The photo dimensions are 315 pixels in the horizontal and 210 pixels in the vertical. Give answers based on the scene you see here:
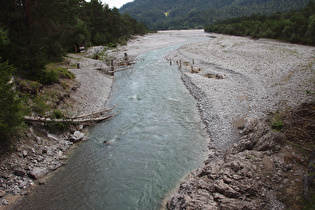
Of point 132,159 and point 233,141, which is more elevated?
point 233,141

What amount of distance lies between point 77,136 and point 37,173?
450cm

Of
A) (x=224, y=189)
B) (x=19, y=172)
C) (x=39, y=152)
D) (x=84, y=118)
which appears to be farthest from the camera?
(x=84, y=118)

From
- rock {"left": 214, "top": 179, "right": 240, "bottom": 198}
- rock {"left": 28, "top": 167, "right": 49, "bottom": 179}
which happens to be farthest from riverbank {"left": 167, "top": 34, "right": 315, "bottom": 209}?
rock {"left": 28, "top": 167, "right": 49, "bottom": 179}

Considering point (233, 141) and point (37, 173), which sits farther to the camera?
point (233, 141)

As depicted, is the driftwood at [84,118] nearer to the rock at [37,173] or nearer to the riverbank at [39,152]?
the riverbank at [39,152]

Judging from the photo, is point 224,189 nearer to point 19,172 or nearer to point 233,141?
point 233,141

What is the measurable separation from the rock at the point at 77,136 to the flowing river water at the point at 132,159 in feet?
1.92

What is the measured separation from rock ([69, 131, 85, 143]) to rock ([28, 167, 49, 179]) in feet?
11.5

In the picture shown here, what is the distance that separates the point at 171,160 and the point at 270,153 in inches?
243

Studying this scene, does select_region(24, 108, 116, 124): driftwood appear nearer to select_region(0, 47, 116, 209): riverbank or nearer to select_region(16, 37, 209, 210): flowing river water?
select_region(0, 47, 116, 209): riverbank

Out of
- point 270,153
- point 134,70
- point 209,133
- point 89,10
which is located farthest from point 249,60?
point 89,10

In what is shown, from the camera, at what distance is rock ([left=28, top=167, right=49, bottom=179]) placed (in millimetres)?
11898

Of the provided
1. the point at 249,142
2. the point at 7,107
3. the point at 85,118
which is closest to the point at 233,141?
the point at 249,142

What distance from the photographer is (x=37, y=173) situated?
39.7 ft
